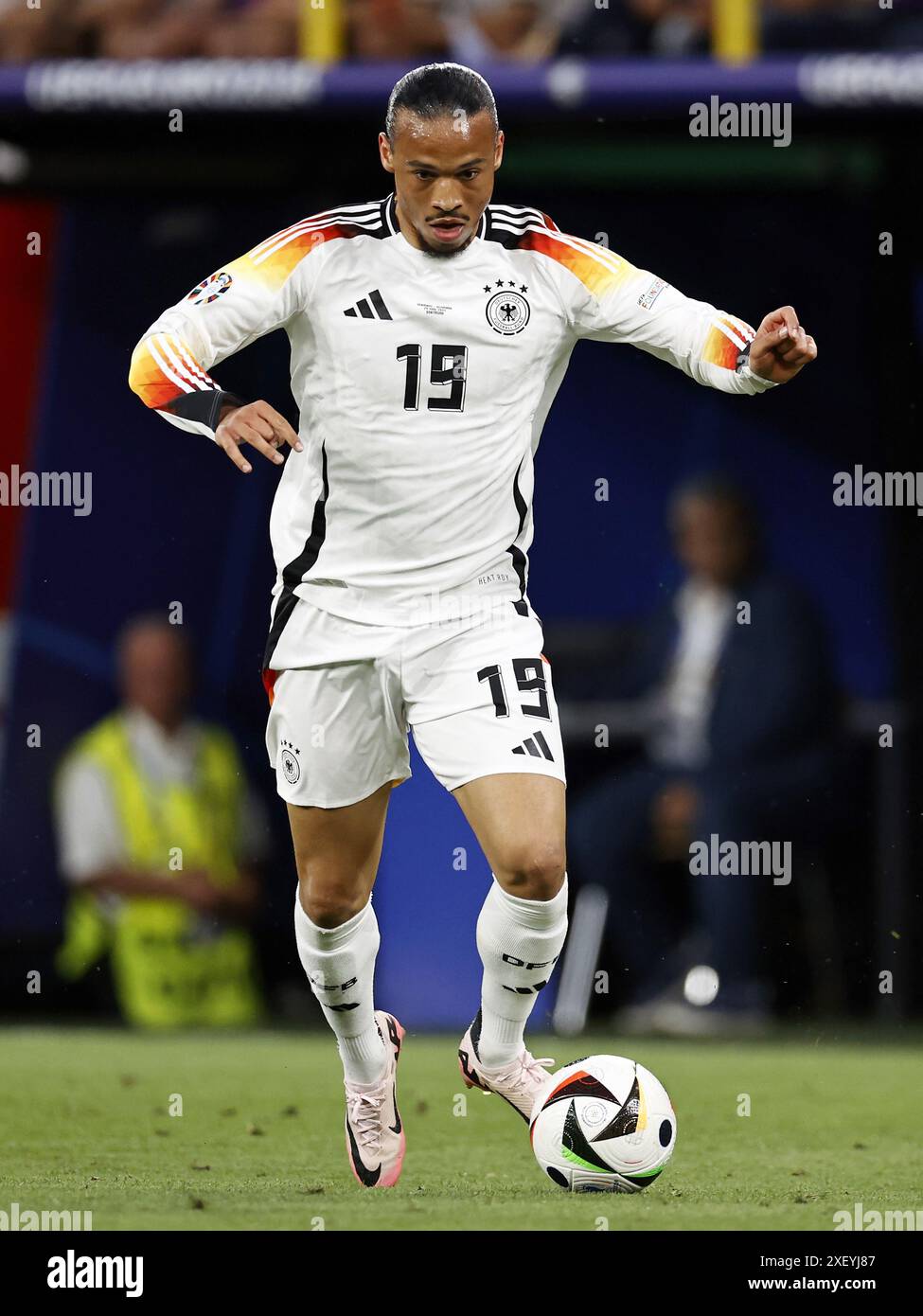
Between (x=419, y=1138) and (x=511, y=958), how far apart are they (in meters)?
1.09

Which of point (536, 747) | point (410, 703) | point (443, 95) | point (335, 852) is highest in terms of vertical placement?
point (443, 95)

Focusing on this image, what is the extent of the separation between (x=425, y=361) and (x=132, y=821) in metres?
5.05

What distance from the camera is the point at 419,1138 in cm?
634

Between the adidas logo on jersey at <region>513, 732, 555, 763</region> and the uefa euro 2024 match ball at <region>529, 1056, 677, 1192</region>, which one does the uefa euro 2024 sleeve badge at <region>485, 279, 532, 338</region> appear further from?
the uefa euro 2024 match ball at <region>529, 1056, 677, 1192</region>

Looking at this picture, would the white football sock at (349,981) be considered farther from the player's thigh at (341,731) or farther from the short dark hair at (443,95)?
the short dark hair at (443,95)

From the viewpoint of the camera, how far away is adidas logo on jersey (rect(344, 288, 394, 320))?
5.45 meters

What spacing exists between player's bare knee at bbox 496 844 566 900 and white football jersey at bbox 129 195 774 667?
611 mm

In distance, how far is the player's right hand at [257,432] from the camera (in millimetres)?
4996

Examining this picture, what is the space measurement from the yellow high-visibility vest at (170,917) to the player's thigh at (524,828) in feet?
15.9

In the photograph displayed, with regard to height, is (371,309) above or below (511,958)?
above

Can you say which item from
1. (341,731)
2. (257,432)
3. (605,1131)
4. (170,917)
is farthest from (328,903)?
(170,917)

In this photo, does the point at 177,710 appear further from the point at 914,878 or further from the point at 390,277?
the point at 390,277

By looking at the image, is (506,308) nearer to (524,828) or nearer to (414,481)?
(414,481)

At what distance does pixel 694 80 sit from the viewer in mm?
8945
